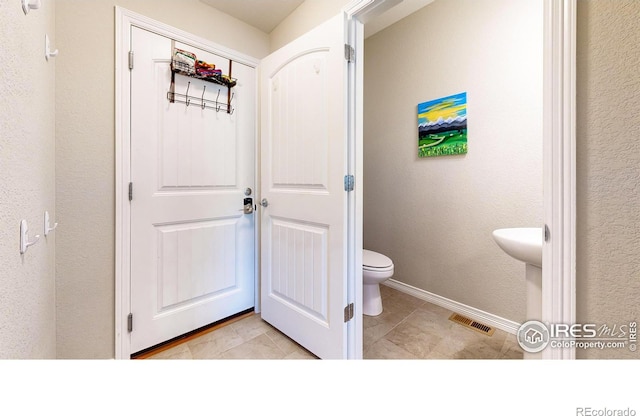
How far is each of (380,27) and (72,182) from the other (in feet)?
9.03

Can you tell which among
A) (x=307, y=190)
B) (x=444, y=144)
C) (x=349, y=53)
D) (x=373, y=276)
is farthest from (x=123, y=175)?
(x=444, y=144)

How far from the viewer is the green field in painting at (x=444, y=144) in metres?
1.90

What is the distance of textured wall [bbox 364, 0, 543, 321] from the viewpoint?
1639 millimetres

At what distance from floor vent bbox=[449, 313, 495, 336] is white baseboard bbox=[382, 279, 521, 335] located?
1.5 inches

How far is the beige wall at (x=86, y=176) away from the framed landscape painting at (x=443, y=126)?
6.99 ft

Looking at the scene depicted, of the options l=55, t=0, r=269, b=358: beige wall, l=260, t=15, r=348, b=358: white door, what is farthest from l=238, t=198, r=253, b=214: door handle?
l=55, t=0, r=269, b=358: beige wall

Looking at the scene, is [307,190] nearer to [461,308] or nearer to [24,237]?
[24,237]

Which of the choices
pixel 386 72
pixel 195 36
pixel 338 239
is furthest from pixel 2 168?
pixel 386 72

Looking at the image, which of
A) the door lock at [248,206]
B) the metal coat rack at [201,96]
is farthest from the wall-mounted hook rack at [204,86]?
the door lock at [248,206]

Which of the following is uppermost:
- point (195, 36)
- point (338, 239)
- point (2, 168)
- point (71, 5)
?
point (195, 36)

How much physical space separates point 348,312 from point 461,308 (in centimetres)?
119

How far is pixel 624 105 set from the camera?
590mm

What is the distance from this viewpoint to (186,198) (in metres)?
1.62
